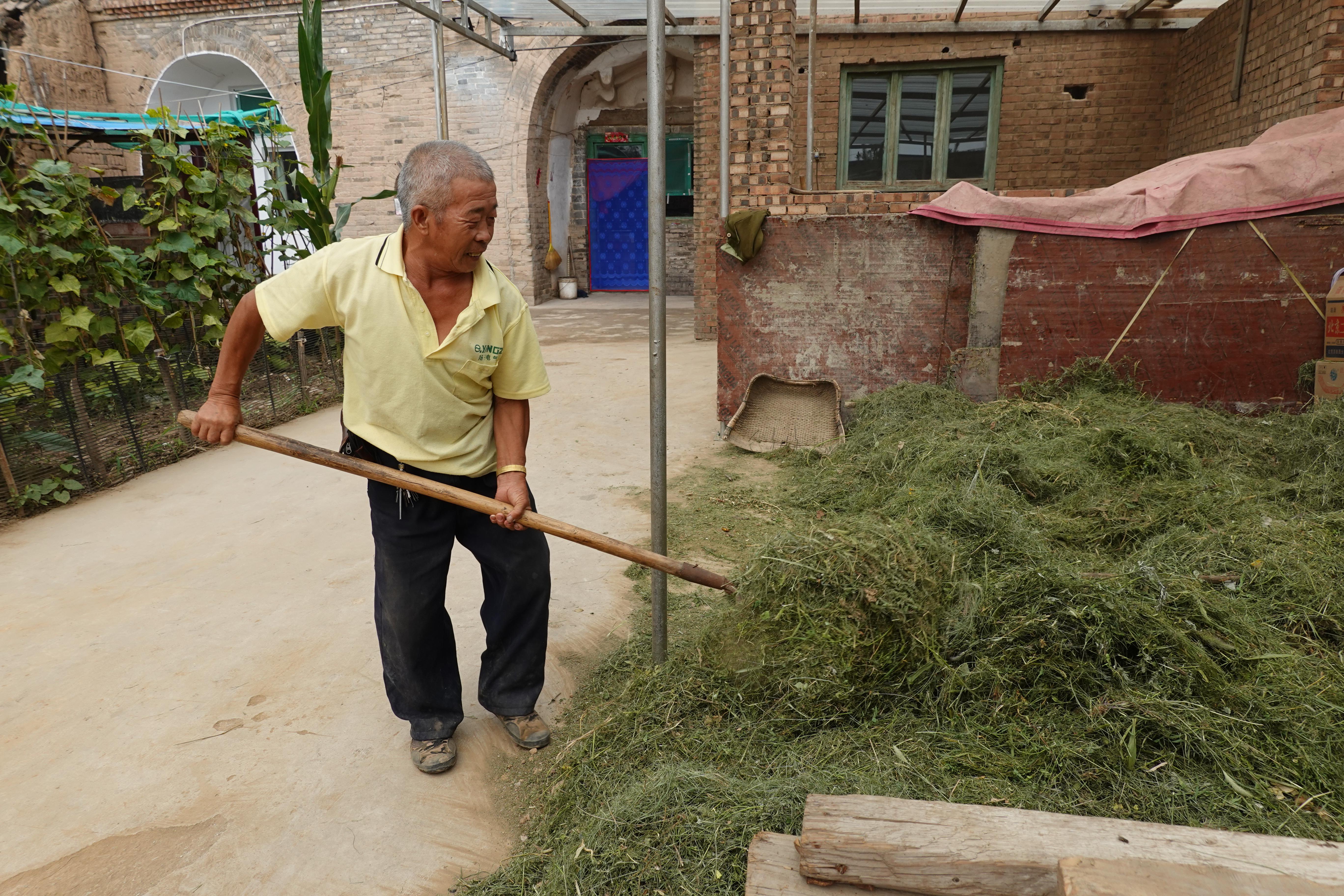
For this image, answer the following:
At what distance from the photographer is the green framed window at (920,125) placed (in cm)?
951

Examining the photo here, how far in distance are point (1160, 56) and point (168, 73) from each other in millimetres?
14329

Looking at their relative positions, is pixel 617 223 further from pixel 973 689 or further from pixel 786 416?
pixel 973 689

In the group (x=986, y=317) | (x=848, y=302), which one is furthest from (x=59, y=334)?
(x=986, y=317)

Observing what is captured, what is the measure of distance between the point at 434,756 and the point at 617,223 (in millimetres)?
13884

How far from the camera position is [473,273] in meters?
2.25

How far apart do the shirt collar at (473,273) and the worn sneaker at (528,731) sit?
4.07ft

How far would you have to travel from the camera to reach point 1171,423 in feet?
14.4

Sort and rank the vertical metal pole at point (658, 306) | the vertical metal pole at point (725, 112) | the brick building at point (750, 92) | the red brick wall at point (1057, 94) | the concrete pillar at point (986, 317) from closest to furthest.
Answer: the vertical metal pole at point (658, 306) → the concrete pillar at point (986, 317) → the brick building at point (750, 92) → the vertical metal pole at point (725, 112) → the red brick wall at point (1057, 94)

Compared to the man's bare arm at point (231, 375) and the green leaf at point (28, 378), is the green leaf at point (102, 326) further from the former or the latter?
the man's bare arm at point (231, 375)

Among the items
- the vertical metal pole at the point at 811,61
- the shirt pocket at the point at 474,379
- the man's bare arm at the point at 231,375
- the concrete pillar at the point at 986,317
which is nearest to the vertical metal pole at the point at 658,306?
the shirt pocket at the point at 474,379

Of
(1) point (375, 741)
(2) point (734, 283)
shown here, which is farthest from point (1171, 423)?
(1) point (375, 741)

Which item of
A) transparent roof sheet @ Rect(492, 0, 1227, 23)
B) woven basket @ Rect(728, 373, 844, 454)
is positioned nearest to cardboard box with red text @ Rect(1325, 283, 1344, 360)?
woven basket @ Rect(728, 373, 844, 454)

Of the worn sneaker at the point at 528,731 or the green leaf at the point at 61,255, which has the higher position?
the green leaf at the point at 61,255

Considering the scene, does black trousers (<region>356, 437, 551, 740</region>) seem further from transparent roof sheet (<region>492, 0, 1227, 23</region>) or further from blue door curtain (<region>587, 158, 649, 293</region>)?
blue door curtain (<region>587, 158, 649, 293</region>)
